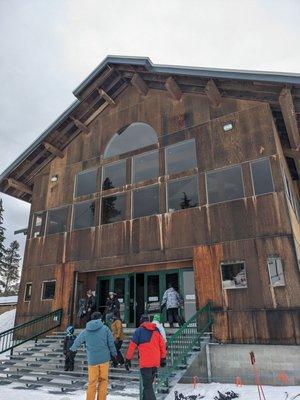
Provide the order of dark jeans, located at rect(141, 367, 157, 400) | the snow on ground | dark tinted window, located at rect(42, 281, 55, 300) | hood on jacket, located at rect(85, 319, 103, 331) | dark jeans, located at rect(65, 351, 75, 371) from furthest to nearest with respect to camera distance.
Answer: dark tinted window, located at rect(42, 281, 55, 300) < dark jeans, located at rect(65, 351, 75, 371) < the snow on ground < hood on jacket, located at rect(85, 319, 103, 331) < dark jeans, located at rect(141, 367, 157, 400)

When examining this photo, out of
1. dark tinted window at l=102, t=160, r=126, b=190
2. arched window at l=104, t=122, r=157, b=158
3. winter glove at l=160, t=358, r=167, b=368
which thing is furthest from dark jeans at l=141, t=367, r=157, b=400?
arched window at l=104, t=122, r=157, b=158

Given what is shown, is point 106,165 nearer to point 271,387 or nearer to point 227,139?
point 227,139

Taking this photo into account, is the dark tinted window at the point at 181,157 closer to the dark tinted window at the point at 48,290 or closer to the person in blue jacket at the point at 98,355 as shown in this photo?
the dark tinted window at the point at 48,290

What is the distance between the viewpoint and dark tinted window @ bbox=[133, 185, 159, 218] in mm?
14113

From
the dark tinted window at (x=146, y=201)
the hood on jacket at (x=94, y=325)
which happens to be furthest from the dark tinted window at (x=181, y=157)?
the hood on jacket at (x=94, y=325)

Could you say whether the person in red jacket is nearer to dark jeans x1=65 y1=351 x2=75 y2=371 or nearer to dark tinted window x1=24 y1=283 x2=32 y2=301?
dark jeans x1=65 y1=351 x2=75 y2=371

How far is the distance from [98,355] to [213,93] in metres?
10.8

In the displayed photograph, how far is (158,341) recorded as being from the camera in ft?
21.9

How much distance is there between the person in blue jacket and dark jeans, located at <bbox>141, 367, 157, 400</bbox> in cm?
73

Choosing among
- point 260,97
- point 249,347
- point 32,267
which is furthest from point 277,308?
point 32,267

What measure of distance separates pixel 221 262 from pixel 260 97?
6447mm

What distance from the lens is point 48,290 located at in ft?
50.7

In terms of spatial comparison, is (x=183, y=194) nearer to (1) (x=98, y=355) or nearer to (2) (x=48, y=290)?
(2) (x=48, y=290)

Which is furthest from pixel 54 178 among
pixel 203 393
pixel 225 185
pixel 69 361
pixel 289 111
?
pixel 203 393
